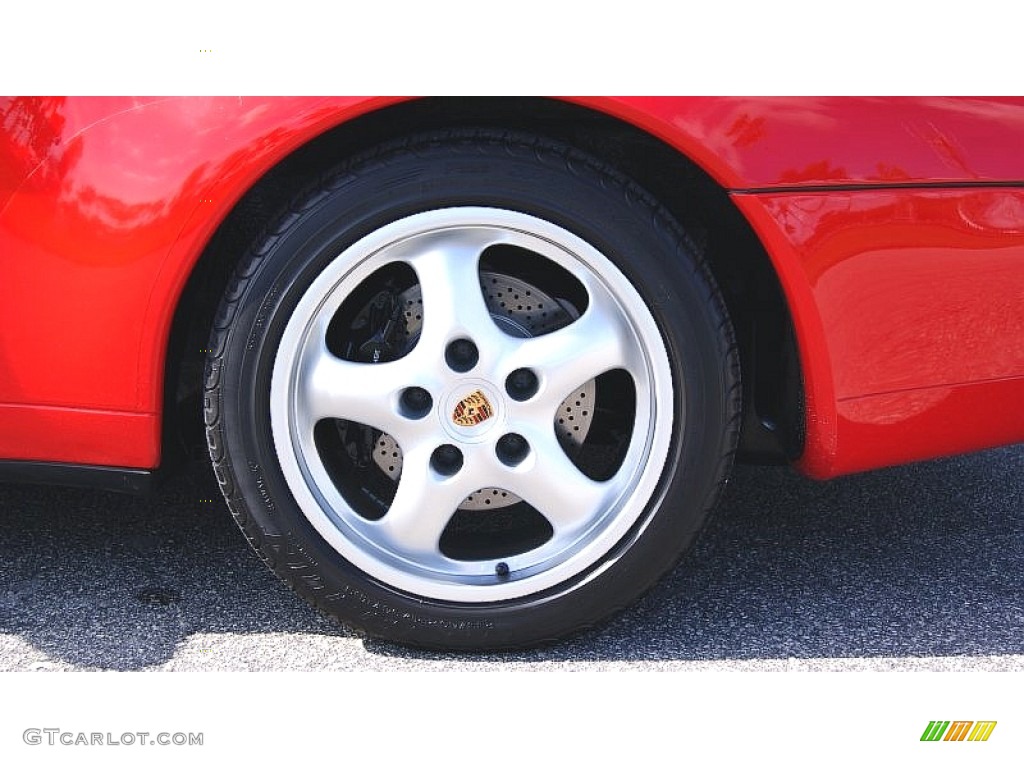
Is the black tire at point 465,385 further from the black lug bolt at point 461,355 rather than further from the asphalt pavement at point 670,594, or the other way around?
the asphalt pavement at point 670,594

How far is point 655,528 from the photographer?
1.84 metres

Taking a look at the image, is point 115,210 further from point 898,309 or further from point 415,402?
point 898,309

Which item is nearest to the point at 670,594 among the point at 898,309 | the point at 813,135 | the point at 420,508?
the point at 420,508

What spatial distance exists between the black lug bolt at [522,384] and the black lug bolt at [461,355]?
2.5 inches

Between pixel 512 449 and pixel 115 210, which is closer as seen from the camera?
pixel 115 210

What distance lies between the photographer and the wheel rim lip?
176cm

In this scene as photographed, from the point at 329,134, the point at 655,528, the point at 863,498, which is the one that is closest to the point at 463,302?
the point at 329,134

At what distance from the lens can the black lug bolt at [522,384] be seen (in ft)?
5.99

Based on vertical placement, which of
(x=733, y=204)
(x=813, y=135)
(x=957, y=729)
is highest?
(x=813, y=135)

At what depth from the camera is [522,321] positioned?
191cm

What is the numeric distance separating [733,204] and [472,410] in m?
0.51

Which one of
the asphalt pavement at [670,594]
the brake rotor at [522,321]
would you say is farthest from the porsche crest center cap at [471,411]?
the asphalt pavement at [670,594]
